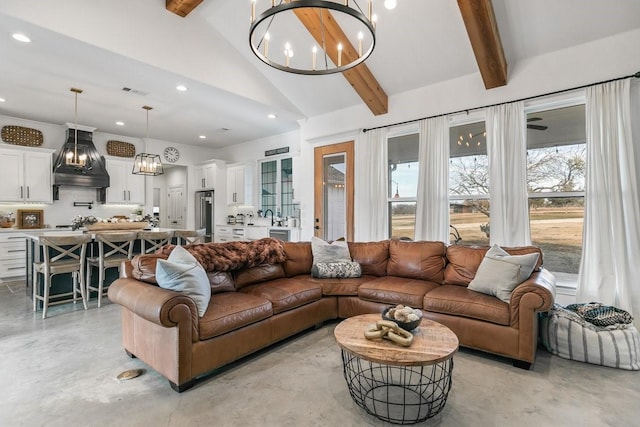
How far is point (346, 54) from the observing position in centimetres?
417

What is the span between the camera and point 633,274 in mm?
3164

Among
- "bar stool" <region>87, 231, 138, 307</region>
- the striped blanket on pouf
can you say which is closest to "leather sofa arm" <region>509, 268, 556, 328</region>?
the striped blanket on pouf

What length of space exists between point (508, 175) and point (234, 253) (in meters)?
3.37

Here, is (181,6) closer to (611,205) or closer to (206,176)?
(206,176)

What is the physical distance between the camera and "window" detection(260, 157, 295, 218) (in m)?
7.22

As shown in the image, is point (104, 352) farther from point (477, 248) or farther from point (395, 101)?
point (395, 101)

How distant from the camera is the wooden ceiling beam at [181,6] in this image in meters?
3.76

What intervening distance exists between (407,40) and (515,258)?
290 centimetres

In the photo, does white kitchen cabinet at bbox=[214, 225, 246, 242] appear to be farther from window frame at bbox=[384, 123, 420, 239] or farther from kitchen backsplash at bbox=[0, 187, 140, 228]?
window frame at bbox=[384, 123, 420, 239]

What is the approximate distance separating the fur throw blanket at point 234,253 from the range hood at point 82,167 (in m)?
4.59

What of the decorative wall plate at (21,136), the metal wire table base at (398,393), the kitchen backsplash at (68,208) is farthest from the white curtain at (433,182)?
the decorative wall plate at (21,136)

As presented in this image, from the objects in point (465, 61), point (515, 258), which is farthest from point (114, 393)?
point (465, 61)

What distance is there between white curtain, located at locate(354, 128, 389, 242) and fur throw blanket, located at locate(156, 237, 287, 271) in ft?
5.95

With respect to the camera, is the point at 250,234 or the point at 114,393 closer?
the point at 114,393
